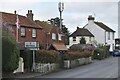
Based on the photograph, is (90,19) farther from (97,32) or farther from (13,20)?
(13,20)

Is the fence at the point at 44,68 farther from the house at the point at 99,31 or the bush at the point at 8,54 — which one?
the house at the point at 99,31

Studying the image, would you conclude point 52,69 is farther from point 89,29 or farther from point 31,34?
point 89,29

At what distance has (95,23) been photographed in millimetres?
83000

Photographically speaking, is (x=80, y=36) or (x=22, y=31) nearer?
(x=22, y=31)

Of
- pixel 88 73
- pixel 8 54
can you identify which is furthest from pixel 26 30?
pixel 8 54

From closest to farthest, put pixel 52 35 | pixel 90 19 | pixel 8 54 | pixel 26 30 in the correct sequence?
pixel 8 54 < pixel 26 30 < pixel 52 35 < pixel 90 19

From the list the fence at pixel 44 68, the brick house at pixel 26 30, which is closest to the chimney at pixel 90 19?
the brick house at pixel 26 30

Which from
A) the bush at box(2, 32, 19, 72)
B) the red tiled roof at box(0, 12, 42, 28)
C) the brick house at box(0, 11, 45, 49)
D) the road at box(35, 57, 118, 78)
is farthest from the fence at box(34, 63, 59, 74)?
the red tiled roof at box(0, 12, 42, 28)

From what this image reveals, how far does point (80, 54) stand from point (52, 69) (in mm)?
10868

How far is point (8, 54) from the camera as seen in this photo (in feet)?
88.4

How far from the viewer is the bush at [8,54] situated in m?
26.7

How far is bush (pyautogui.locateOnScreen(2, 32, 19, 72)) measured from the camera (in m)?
26.7

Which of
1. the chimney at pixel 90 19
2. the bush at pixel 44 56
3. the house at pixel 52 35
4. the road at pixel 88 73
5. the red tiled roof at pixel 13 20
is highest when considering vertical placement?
the chimney at pixel 90 19

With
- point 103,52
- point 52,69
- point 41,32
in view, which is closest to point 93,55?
point 103,52
